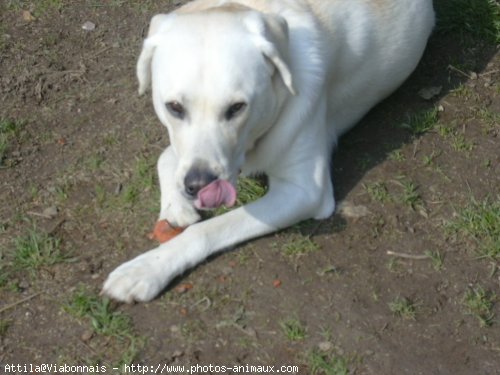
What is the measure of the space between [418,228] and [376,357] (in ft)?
2.53

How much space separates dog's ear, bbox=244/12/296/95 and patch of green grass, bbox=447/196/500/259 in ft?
3.22

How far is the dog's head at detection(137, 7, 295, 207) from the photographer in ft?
10.0

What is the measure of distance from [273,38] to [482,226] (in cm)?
126

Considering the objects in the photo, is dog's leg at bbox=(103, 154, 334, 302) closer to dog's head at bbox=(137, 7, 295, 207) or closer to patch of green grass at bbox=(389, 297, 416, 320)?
dog's head at bbox=(137, 7, 295, 207)

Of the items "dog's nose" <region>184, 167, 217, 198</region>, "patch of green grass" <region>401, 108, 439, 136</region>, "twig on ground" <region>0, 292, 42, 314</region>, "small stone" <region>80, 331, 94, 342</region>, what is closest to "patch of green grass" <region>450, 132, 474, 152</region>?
"patch of green grass" <region>401, 108, 439, 136</region>

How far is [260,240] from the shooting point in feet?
11.6

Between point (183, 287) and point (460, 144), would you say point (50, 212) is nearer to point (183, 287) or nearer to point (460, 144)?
point (183, 287)

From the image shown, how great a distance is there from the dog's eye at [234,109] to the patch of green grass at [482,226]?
1139mm

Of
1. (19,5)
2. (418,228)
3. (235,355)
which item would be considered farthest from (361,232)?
(19,5)

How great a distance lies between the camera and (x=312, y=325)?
319 centimetres

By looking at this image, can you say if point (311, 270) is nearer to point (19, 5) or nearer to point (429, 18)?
point (429, 18)

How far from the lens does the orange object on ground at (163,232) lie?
3492 millimetres

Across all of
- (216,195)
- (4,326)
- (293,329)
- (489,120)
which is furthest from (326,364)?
(489,120)

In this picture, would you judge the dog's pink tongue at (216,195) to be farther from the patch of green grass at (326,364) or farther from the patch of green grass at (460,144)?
the patch of green grass at (460,144)
